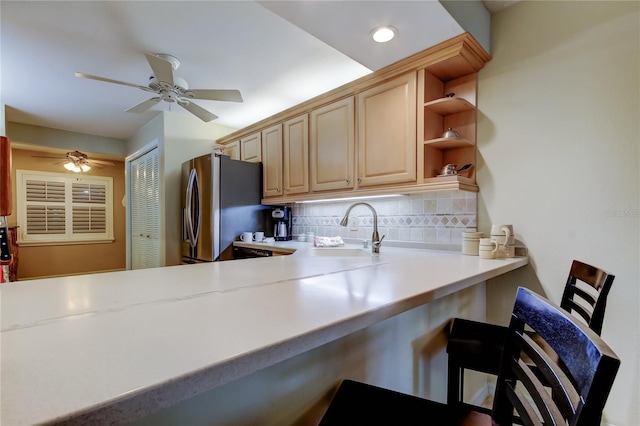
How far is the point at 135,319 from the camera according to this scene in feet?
1.97

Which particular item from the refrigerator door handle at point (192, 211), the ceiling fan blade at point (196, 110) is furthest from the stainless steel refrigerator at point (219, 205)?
the ceiling fan blade at point (196, 110)

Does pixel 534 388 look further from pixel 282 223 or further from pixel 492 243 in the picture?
pixel 282 223

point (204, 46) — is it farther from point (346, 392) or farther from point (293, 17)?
point (346, 392)

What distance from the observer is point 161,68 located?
2039mm

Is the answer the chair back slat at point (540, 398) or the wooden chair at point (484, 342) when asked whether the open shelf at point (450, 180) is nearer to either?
the wooden chair at point (484, 342)

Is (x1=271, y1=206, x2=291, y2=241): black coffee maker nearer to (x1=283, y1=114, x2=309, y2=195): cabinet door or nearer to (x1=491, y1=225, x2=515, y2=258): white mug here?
(x1=283, y1=114, x2=309, y2=195): cabinet door

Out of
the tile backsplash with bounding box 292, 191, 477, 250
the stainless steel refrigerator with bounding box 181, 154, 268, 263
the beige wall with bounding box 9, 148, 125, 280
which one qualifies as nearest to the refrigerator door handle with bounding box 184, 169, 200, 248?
the stainless steel refrigerator with bounding box 181, 154, 268, 263

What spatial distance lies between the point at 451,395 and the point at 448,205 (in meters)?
1.23

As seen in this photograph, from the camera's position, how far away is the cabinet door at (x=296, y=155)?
2750 mm

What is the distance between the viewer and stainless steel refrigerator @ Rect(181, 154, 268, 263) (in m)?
2.95

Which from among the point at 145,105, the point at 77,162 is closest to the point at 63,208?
the point at 77,162

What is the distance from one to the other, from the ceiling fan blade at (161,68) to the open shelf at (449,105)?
1.76 m

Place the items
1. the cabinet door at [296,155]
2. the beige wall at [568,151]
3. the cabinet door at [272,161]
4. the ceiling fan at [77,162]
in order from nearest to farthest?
the beige wall at [568,151] → the cabinet door at [296,155] → the cabinet door at [272,161] → the ceiling fan at [77,162]

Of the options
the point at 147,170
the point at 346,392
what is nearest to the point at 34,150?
the point at 147,170
